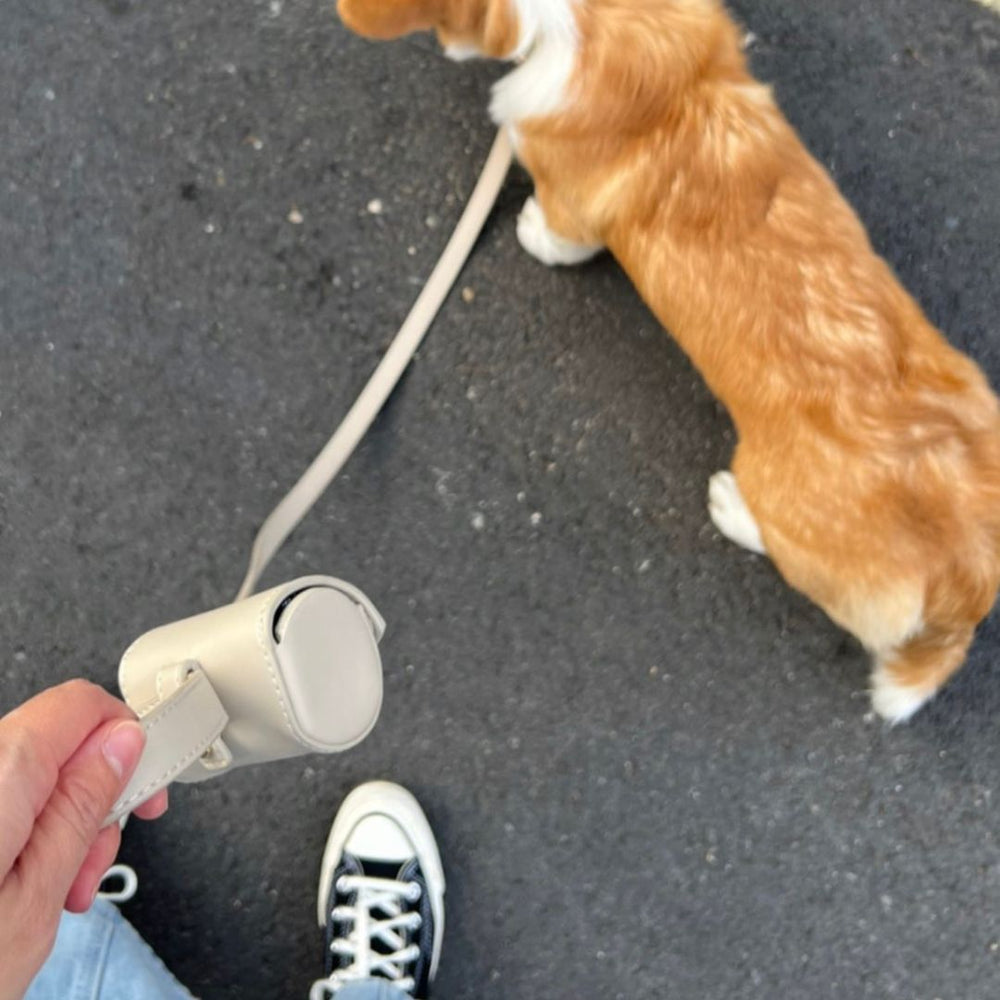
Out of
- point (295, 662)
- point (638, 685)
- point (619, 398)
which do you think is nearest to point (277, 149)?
point (619, 398)

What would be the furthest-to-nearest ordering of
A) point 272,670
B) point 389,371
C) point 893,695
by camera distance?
point 389,371, point 893,695, point 272,670

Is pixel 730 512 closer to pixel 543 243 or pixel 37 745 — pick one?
pixel 543 243

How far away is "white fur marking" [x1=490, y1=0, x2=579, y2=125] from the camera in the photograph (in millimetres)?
1032

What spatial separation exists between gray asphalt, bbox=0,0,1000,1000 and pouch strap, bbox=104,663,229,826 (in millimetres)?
571

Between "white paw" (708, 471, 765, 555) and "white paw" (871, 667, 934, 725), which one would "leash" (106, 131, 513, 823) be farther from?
"white paw" (871, 667, 934, 725)

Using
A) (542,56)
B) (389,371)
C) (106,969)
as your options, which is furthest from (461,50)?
(106,969)

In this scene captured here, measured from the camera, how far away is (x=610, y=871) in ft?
4.90

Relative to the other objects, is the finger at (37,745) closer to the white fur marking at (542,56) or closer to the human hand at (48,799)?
the human hand at (48,799)

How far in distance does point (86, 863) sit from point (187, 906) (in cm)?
70

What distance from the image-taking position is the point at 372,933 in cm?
147

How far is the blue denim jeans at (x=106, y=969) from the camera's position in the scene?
130 centimetres

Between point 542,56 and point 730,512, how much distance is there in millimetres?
701

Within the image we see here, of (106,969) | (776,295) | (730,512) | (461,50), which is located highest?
(461,50)

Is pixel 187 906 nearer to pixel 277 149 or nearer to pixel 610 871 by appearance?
pixel 610 871
